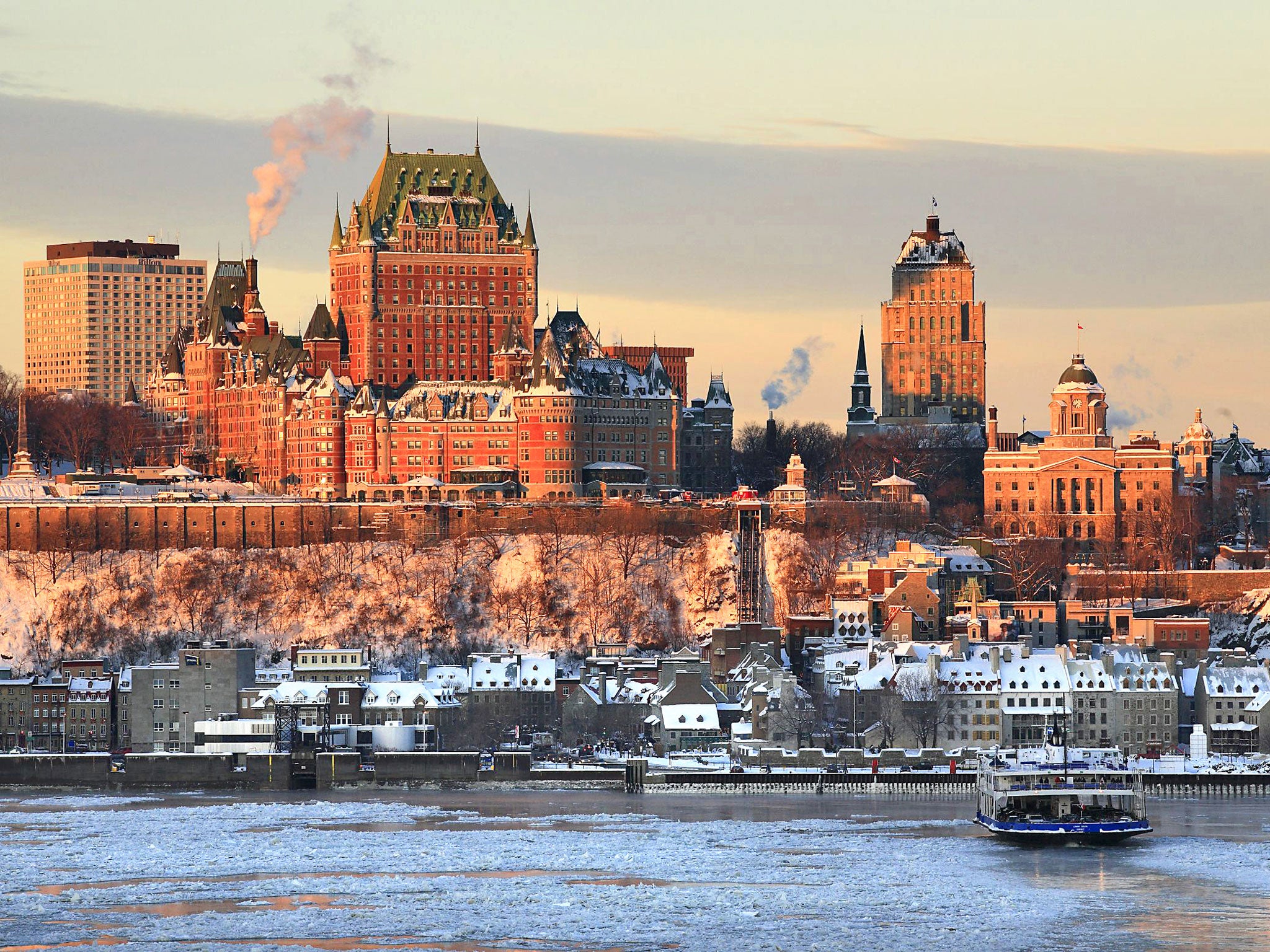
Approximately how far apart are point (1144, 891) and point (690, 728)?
49.6 meters

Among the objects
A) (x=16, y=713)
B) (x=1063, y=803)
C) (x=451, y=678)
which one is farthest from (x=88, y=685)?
(x=1063, y=803)

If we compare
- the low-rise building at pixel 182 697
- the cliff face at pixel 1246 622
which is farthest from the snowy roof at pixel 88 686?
the cliff face at pixel 1246 622

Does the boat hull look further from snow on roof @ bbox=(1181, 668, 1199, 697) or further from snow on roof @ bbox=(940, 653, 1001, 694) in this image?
snow on roof @ bbox=(1181, 668, 1199, 697)

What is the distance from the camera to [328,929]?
93.1m

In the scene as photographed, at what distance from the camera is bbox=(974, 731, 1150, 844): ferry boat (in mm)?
114750

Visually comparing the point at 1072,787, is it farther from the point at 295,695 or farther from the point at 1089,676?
the point at 295,695

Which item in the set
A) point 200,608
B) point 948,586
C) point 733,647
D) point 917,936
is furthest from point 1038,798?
point 200,608

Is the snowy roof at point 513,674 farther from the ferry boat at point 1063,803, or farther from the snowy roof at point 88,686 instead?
the ferry boat at point 1063,803

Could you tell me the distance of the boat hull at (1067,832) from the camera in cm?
11419

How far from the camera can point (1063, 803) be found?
386 ft

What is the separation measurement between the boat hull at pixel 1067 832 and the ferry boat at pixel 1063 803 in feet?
0.08

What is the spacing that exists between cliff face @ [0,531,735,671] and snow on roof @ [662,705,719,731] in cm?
3515

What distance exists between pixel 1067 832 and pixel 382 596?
83.3 m

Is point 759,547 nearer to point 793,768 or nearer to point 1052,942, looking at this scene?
point 793,768
